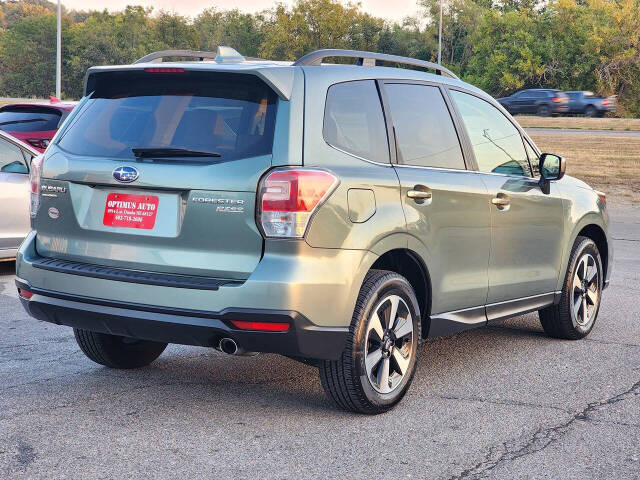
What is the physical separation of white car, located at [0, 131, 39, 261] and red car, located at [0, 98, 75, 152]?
382 centimetres

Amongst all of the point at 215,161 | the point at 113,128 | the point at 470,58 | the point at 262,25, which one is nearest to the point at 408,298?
the point at 215,161

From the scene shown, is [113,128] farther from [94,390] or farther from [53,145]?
[94,390]

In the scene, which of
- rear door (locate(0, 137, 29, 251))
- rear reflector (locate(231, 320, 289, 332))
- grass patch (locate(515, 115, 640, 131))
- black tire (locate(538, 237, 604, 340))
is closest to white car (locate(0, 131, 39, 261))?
rear door (locate(0, 137, 29, 251))

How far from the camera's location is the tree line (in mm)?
75438

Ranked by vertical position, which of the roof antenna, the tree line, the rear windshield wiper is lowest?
the rear windshield wiper

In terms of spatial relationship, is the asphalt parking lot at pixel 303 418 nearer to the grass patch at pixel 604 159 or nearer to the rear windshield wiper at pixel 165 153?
the rear windshield wiper at pixel 165 153

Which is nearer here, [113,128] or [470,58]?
[113,128]

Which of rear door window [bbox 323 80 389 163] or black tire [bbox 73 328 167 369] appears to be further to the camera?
black tire [bbox 73 328 167 369]

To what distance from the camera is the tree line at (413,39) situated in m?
75.4

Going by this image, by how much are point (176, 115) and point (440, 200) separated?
155 cm

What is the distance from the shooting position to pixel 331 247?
14.9 feet

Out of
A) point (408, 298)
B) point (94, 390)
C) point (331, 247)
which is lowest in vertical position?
Result: point (94, 390)

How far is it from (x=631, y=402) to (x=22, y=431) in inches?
126

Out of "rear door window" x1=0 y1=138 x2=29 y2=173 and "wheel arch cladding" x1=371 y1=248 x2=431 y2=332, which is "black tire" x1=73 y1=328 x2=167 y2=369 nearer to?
"wheel arch cladding" x1=371 y1=248 x2=431 y2=332
